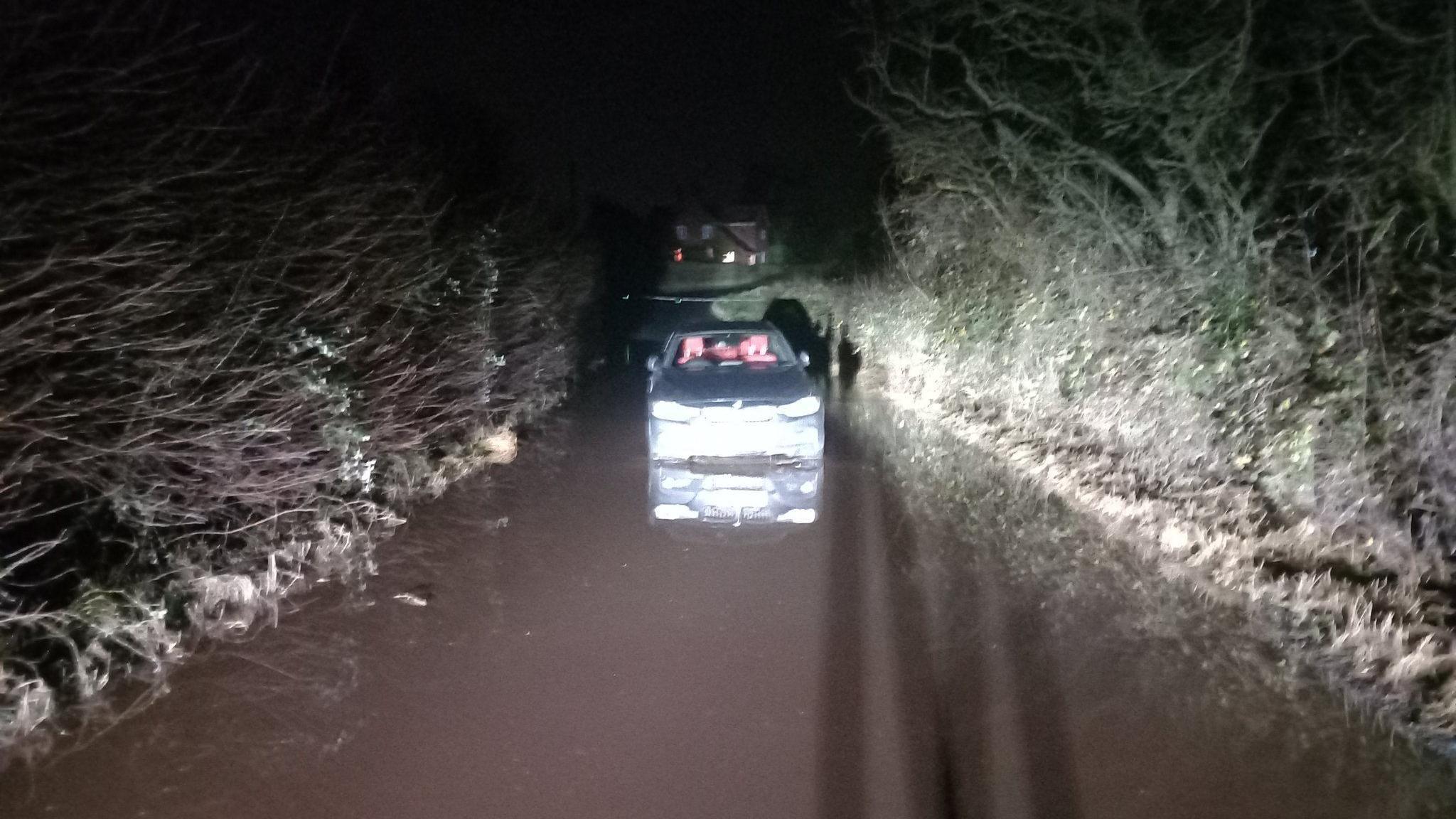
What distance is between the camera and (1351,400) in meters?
7.09

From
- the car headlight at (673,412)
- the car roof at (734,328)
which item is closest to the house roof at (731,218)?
the car roof at (734,328)

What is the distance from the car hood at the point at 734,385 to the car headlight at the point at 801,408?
0.05 metres

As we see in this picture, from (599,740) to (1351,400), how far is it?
5.53 m

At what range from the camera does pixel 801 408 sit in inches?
421

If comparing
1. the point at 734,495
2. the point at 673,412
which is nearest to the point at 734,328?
the point at 673,412

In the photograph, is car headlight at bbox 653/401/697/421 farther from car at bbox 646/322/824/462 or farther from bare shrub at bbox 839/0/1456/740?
bare shrub at bbox 839/0/1456/740

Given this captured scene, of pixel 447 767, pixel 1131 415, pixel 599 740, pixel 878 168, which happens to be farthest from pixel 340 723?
pixel 878 168

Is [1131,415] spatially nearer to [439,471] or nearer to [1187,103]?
[1187,103]

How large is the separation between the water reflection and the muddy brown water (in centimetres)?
78

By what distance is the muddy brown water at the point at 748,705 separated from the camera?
4.30m

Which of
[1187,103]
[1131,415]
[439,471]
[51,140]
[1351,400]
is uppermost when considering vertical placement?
[1187,103]

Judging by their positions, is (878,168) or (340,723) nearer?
(340,723)

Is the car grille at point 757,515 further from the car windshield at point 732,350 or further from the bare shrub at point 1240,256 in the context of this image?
the bare shrub at point 1240,256

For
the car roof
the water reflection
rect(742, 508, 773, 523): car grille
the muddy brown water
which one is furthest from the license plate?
the car roof
